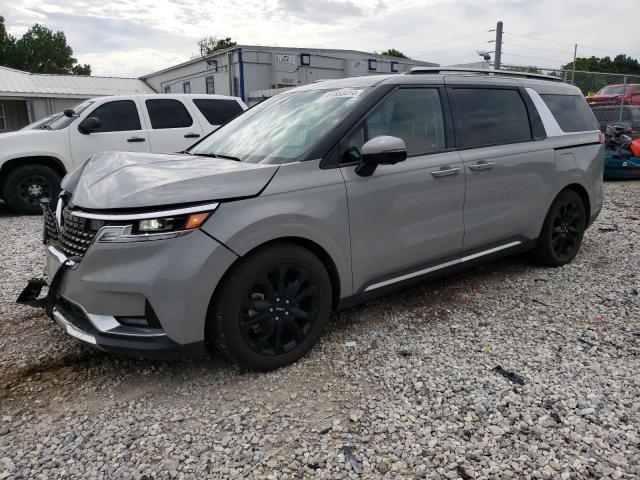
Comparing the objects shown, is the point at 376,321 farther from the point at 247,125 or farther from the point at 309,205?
the point at 247,125

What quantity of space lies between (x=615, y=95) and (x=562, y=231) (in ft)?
49.4

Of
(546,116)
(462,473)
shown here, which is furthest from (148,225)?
(546,116)

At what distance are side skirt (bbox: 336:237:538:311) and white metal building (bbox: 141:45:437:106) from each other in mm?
14937

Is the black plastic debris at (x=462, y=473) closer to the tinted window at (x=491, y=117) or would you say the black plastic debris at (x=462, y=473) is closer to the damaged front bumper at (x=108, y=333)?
the damaged front bumper at (x=108, y=333)

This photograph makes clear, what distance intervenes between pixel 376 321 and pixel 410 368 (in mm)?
727

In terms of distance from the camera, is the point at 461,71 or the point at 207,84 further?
the point at 207,84

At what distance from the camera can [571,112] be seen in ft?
16.3

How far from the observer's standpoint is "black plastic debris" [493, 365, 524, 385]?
2930 millimetres

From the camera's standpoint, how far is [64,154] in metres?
7.81

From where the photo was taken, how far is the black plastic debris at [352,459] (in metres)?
2.26

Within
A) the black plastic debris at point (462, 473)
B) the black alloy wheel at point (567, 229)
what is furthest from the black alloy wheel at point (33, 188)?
the black plastic debris at point (462, 473)

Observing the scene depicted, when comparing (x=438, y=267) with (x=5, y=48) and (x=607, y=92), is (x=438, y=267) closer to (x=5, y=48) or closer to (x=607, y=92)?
(x=607, y=92)

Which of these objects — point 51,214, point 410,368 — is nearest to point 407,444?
point 410,368

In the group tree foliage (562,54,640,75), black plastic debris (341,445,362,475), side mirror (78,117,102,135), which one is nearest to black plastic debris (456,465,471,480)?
black plastic debris (341,445,362,475)
